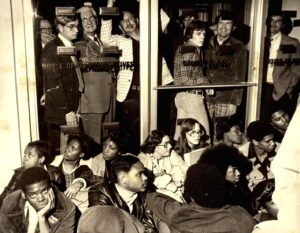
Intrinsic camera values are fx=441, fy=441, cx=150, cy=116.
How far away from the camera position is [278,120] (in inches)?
146

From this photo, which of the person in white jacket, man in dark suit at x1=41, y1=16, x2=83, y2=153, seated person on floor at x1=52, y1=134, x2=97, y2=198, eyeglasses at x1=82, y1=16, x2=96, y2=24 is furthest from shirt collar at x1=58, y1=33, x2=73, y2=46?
the person in white jacket

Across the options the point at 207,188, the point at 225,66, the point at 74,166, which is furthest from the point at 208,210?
the point at 225,66

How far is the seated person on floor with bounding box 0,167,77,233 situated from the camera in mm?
2881

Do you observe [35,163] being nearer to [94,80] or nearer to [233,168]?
[94,80]

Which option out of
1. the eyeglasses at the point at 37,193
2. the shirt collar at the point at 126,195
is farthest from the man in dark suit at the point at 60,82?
the shirt collar at the point at 126,195

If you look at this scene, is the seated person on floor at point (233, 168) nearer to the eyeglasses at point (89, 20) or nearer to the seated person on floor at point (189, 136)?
the seated person on floor at point (189, 136)

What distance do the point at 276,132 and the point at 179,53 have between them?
109cm

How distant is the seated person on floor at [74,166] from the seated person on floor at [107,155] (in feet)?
0.27

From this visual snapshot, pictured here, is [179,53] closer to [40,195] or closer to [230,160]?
[230,160]

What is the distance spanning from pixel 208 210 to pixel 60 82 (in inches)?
52.5

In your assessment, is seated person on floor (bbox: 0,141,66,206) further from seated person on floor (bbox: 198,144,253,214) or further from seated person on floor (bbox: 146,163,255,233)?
seated person on floor (bbox: 198,144,253,214)

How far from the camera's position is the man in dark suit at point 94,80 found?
3119 mm

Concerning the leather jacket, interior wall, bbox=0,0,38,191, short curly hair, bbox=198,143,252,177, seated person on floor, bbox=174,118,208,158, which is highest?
interior wall, bbox=0,0,38,191

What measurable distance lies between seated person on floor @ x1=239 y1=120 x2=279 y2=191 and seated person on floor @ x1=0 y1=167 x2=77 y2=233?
1.52 m
